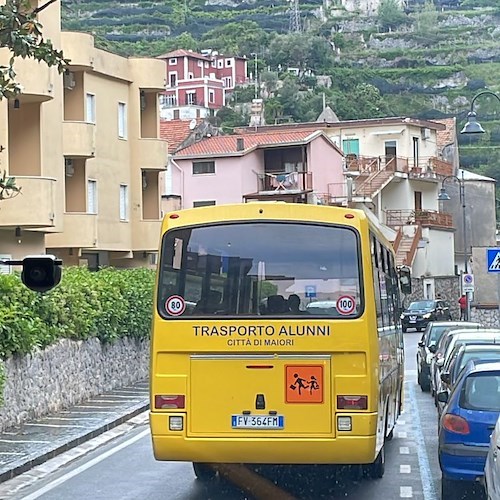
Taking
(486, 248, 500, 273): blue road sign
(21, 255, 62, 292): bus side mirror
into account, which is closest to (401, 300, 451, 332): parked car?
(486, 248, 500, 273): blue road sign

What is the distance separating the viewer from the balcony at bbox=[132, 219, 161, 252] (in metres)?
42.8

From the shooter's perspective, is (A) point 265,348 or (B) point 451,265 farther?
(B) point 451,265

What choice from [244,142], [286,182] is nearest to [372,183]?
[286,182]

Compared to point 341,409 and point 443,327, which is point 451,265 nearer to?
point 443,327

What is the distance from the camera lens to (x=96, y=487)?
12.4 metres

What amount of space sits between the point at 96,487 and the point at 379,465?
3317 mm

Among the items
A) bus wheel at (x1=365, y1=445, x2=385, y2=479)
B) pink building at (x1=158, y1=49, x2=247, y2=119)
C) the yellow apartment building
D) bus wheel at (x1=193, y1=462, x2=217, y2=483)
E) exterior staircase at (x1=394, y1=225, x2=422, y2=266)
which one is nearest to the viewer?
bus wheel at (x1=365, y1=445, x2=385, y2=479)

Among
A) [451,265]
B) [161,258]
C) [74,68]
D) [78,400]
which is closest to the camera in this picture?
[161,258]

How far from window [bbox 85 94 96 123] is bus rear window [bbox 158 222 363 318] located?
93.3 feet

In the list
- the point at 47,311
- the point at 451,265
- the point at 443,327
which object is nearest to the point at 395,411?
the point at 47,311

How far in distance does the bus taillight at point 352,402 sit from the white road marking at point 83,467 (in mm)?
3592

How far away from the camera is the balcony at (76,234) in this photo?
35.1 meters

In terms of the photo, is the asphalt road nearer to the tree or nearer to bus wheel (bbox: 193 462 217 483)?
bus wheel (bbox: 193 462 217 483)

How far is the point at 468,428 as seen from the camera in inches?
414
